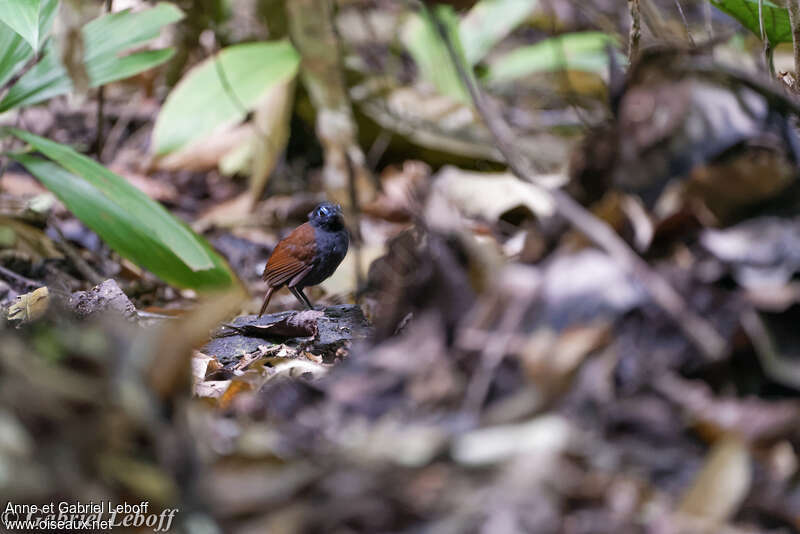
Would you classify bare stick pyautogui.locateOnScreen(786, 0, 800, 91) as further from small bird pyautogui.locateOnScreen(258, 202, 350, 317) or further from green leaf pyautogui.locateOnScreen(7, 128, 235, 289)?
green leaf pyautogui.locateOnScreen(7, 128, 235, 289)

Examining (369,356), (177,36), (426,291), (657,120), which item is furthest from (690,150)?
(177,36)

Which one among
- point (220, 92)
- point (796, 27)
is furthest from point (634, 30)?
point (220, 92)

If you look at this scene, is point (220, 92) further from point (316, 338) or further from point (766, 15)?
point (766, 15)

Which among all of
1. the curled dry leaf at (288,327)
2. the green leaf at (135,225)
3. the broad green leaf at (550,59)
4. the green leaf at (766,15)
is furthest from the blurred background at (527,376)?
the broad green leaf at (550,59)

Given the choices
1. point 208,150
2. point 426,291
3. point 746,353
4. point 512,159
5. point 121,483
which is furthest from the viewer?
point 208,150

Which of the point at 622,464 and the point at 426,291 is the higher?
the point at 426,291

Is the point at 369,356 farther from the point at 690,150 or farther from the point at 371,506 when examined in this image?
the point at 690,150

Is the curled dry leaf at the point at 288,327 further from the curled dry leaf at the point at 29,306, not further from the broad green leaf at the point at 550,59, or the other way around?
the broad green leaf at the point at 550,59
